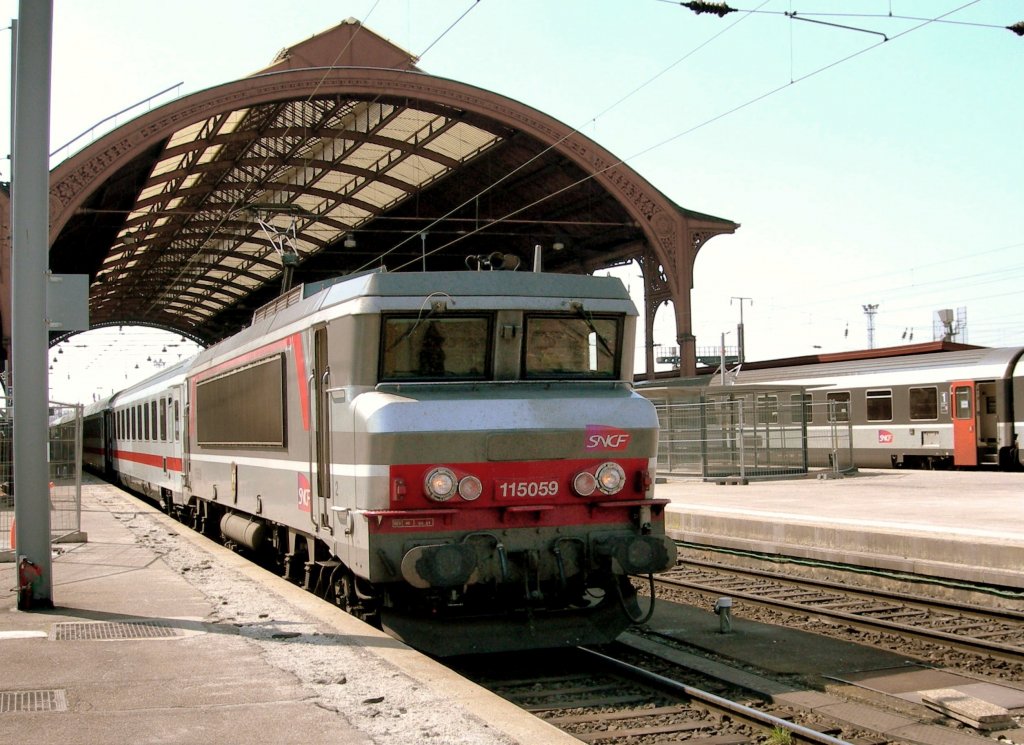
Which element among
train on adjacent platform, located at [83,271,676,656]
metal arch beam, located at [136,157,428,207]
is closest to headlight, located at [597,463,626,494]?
train on adjacent platform, located at [83,271,676,656]

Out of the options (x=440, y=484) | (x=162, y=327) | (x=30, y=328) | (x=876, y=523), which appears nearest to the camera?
(x=440, y=484)

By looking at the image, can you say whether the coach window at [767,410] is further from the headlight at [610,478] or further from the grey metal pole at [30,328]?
the grey metal pole at [30,328]

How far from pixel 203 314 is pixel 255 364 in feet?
196

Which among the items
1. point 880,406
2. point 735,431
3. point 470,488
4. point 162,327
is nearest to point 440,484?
point 470,488

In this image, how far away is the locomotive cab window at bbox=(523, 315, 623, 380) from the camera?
877 cm

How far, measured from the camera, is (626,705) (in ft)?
24.3

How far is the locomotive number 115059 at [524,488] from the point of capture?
8070mm

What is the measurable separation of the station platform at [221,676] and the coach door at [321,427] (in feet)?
2.96

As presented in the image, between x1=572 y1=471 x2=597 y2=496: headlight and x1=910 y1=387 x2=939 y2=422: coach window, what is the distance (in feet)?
74.7

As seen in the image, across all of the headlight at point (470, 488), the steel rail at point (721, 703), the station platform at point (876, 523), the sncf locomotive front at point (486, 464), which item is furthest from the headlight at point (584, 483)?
the station platform at point (876, 523)

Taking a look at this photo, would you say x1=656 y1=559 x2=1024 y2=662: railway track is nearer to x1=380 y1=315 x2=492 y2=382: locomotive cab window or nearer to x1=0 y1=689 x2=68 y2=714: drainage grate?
x1=380 y1=315 x2=492 y2=382: locomotive cab window

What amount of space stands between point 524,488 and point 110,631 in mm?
3451

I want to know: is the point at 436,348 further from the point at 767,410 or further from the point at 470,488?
the point at 767,410

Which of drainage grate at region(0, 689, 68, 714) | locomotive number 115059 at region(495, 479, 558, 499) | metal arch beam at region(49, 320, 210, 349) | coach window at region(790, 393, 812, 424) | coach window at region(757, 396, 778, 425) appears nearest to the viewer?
drainage grate at region(0, 689, 68, 714)
